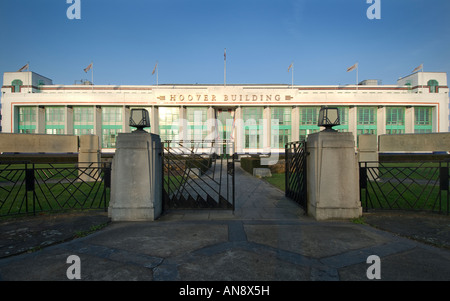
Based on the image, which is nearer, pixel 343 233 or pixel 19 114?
pixel 343 233

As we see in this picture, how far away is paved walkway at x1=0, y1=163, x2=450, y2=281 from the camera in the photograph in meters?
3.33

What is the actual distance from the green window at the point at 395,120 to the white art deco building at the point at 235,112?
0.16m

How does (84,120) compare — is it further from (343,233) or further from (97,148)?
(343,233)

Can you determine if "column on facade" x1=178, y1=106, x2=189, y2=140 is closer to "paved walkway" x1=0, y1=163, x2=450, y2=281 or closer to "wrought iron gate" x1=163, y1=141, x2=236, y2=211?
"wrought iron gate" x1=163, y1=141, x2=236, y2=211

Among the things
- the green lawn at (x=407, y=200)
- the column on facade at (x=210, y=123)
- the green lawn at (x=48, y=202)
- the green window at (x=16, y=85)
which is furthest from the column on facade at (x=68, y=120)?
the green lawn at (x=407, y=200)

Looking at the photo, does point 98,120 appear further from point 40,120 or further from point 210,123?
point 210,123

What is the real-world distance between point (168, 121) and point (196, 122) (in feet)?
18.5

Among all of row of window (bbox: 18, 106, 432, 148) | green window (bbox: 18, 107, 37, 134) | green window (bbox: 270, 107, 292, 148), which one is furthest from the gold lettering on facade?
green window (bbox: 18, 107, 37, 134)

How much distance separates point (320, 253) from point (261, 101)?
42.3 metres

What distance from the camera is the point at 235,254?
13.1 feet

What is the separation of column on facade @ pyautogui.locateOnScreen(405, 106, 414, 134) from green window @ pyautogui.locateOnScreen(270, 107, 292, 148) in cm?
2308

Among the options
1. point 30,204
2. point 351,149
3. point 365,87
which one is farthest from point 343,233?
point 365,87

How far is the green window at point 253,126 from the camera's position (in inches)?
1769

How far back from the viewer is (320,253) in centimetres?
408
